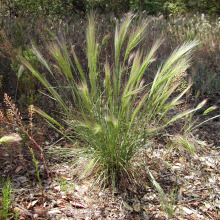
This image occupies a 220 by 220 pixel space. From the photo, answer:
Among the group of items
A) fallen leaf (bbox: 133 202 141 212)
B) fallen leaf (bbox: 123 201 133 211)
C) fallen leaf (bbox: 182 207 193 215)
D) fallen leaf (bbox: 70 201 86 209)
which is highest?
fallen leaf (bbox: 70 201 86 209)

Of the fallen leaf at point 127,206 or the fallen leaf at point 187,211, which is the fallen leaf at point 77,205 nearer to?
the fallen leaf at point 127,206

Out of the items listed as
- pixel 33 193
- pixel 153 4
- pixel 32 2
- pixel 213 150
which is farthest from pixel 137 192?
pixel 153 4

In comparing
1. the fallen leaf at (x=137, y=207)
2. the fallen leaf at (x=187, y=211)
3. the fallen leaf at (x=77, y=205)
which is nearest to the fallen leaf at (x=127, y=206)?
the fallen leaf at (x=137, y=207)

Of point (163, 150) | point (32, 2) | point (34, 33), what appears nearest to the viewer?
point (163, 150)

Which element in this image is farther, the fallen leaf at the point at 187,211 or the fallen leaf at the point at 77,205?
the fallen leaf at the point at 187,211

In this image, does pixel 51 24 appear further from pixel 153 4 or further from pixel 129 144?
pixel 153 4

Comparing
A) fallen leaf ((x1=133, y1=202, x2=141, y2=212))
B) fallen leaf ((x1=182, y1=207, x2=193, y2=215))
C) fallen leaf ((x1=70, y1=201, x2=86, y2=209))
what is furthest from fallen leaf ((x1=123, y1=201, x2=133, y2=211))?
fallen leaf ((x1=182, y1=207, x2=193, y2=215))

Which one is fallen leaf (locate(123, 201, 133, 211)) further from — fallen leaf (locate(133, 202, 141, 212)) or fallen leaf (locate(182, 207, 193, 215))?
fallen leaf (locate(182, 207, 193, 215))

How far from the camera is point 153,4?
33.7 feet

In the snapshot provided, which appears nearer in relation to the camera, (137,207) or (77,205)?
(77,205)

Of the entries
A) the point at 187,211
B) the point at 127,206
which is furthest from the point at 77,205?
the point at 187,211

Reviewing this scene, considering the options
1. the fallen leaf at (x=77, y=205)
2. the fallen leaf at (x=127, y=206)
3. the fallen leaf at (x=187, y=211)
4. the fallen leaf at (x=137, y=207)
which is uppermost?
the fallen leaf at (x=77, y=205)

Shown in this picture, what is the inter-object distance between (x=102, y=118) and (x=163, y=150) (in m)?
0.95

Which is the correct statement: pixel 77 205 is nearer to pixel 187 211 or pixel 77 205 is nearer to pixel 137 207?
pixel 137 207
